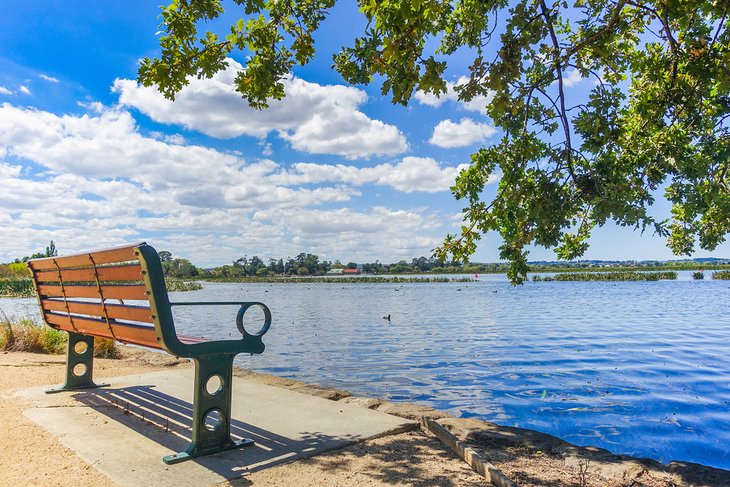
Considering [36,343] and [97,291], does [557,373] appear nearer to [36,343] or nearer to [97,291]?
[97,291]

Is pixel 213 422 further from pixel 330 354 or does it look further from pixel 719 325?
pixel 719 325

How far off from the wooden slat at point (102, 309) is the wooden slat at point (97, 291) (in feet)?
0.27

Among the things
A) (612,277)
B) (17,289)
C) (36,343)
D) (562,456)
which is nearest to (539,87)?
(562,456)

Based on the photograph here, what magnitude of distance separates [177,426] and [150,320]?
4.59 feet

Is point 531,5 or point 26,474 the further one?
point 531,5

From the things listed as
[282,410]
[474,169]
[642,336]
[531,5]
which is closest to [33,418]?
[282,410]

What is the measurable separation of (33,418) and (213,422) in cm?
164

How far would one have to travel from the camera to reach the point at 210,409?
386 centimetres

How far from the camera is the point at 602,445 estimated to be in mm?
5512

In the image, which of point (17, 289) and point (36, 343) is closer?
point (36, 343)

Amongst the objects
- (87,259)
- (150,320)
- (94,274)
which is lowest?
(150,320)

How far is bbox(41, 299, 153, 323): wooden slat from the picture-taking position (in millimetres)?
3852

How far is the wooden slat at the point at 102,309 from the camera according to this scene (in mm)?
3852

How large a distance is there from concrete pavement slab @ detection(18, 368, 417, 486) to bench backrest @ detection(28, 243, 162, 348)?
808 mm
